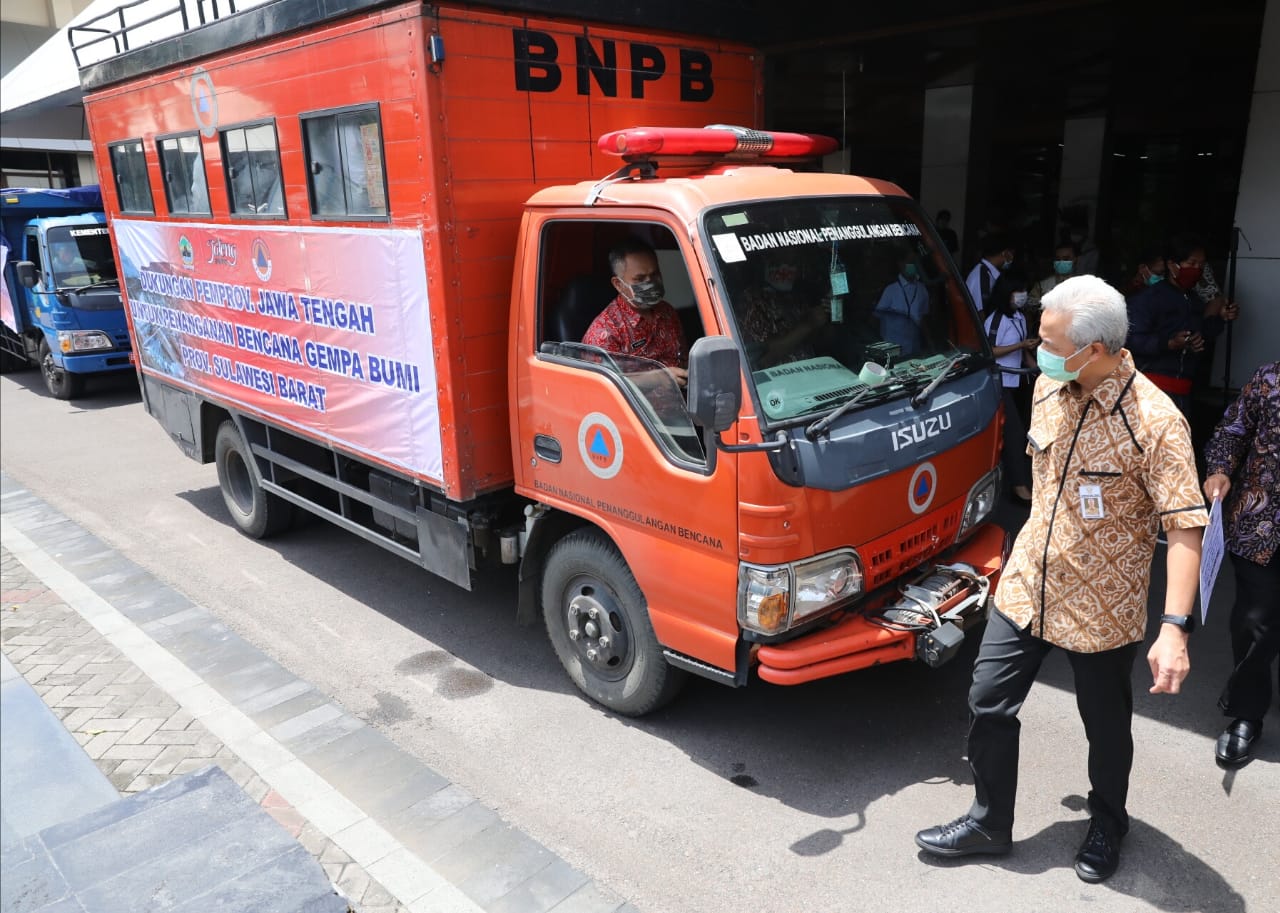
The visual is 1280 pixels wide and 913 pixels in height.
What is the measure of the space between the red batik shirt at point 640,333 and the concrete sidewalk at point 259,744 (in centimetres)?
201

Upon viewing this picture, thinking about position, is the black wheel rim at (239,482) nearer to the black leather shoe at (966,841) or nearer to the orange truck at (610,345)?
the orange truck at (610,345)

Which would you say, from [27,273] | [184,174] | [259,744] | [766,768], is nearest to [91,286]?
[27,273]

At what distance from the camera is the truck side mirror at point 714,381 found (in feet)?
10.6

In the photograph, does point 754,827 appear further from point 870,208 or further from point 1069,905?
point 870,208

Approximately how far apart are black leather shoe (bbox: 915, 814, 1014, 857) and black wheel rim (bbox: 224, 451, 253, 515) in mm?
5403

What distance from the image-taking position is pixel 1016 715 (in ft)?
10.5

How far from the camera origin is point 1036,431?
3055 mm

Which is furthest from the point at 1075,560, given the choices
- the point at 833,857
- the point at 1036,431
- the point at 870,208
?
the point at 870,208

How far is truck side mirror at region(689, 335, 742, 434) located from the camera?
3225mm

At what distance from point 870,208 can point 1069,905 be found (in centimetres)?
288

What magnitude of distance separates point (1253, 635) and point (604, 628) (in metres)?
2.72

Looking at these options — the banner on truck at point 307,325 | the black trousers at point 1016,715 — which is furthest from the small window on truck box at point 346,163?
the black trousers at point 1016,715

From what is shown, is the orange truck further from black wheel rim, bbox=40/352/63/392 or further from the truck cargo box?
black wheel rim, bbox=40/352/63/392

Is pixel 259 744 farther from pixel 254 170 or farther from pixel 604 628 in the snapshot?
pixel 254 170
